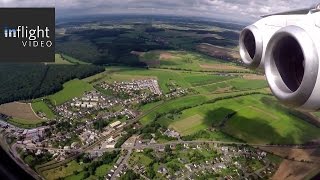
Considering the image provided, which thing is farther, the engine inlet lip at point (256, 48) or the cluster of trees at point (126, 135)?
the cluster of trees at point (126, 135)

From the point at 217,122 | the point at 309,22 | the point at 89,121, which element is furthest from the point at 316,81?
the point at 89,121

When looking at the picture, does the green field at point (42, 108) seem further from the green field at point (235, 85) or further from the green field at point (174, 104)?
the green field at point (235, 85)

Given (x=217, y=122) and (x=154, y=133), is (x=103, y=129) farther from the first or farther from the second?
(x=217, y=122)

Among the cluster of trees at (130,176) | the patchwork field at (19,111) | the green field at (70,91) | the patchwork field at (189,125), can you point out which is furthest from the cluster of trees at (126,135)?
the green field at (70,91)

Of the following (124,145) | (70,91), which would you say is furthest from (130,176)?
(70,91)

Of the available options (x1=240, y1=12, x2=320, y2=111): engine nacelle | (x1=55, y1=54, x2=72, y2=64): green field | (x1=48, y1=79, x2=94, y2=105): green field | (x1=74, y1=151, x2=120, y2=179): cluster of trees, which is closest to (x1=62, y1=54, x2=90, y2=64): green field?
(x1=55, y1=54, x2=72, y2=64): green field

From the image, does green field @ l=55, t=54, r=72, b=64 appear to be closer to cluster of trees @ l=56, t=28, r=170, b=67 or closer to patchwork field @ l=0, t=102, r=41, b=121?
cluster of trees @ l=56, t=28, r=170, b=67

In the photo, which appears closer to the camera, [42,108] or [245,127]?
[245,127]

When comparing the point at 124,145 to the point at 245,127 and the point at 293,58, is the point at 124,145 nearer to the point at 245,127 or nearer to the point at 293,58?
the point at 245,127
